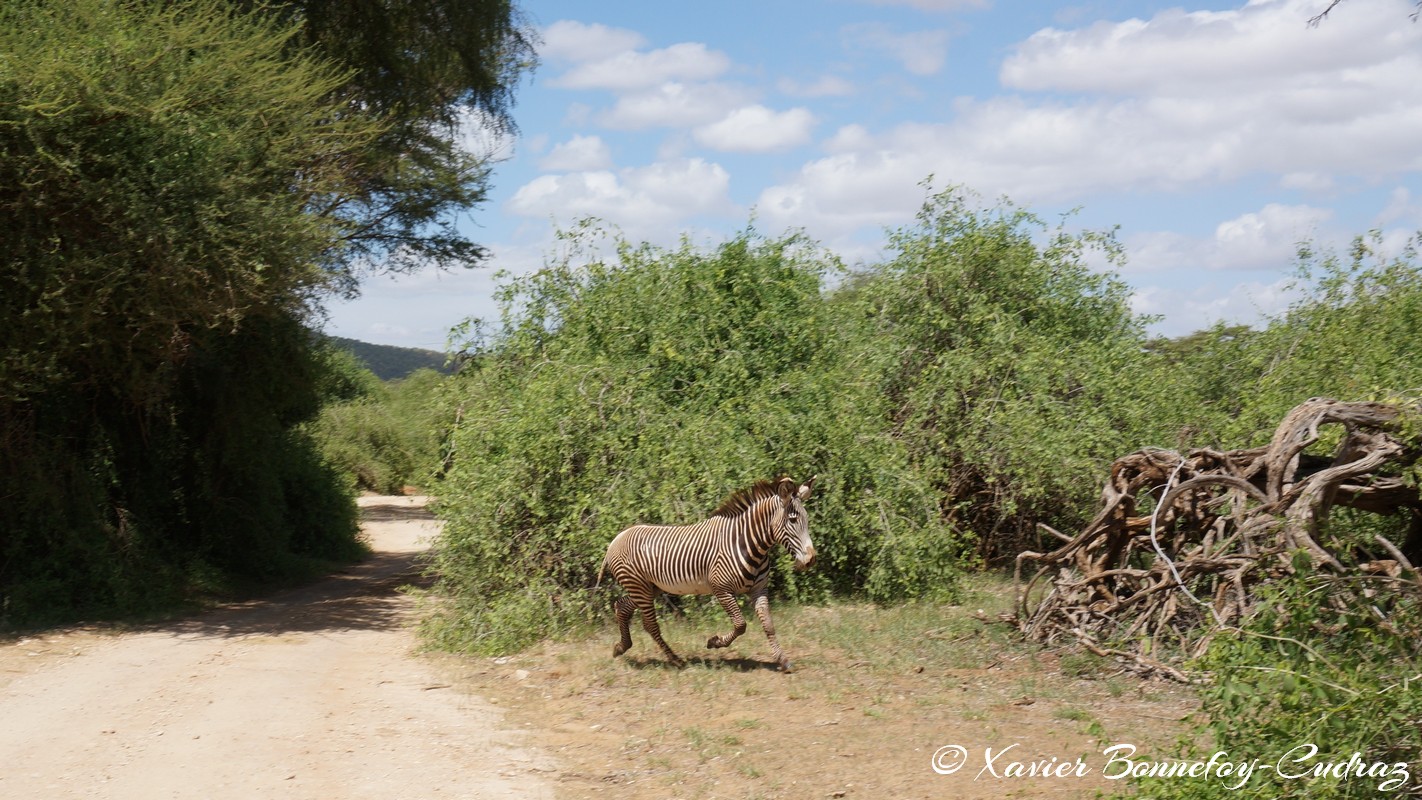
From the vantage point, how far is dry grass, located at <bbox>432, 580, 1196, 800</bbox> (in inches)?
246

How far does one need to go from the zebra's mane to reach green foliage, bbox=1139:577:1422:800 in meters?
3.87

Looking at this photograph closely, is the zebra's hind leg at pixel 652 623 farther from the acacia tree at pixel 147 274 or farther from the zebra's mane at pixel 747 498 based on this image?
the acacia tree at pixel 147 274

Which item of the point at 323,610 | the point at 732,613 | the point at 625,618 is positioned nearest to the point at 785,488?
the point at 732,613

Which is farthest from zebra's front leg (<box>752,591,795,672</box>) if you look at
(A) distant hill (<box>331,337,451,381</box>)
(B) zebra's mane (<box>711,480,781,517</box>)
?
(A) distant hill (<box>331,337,451,381</box>)

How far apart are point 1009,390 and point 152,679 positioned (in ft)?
29.0

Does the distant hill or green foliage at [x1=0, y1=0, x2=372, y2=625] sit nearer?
green foliage at [x1=0, y1=0, x2=372, y2=625]

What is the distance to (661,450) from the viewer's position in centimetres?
1079

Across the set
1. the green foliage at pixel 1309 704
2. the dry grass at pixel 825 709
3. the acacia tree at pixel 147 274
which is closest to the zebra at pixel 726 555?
the dry grass at pixel 825 709

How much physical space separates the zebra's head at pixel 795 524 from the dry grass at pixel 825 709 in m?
0.89

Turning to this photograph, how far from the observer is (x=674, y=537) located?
8.95m

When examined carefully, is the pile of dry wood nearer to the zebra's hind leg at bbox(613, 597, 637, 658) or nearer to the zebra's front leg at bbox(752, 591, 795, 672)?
the zebra's front leg at bbox(752, 591, 795, 672)

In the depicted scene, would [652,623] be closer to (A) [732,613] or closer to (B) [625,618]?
(B) [625,618]

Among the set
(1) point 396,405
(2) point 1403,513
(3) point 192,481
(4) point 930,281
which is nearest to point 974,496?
(4) point 930,281

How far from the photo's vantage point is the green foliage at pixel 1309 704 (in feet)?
15.2
